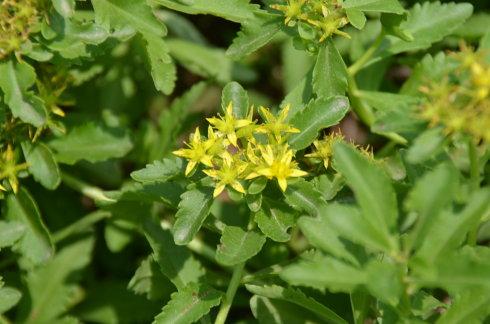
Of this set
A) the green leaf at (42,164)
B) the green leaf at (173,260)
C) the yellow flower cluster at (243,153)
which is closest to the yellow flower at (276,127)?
the yellow flower cluster at (243,153)

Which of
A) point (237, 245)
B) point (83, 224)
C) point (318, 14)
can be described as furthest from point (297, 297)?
point (83, 224)

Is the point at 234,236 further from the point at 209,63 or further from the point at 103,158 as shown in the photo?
the point at 209,63

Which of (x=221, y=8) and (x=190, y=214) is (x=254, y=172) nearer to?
(x=190, y=214)

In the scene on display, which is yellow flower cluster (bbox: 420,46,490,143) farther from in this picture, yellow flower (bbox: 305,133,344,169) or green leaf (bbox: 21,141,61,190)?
green leaf (bbox: 21,141,61,190)

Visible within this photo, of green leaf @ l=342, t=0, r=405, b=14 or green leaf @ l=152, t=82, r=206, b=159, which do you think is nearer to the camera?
green leaf @ l=342, t=0, r=405, b=14

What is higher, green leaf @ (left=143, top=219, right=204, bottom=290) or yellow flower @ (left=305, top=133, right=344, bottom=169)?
yellow flower @ (left=305, top=133, right=344, bottom=169)

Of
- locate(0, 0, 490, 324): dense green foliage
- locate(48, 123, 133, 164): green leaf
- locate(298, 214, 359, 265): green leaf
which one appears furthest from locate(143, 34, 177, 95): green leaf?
locate(298, 214, 359, 265): green leaf
